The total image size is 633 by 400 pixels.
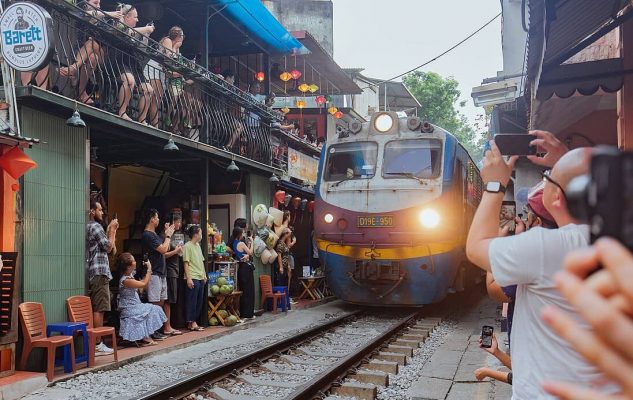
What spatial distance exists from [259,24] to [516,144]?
11607 mm

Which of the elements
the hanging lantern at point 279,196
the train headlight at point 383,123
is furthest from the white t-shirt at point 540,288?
the hanging lantern at point 279,196

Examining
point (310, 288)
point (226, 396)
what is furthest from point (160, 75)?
point (310, 288)

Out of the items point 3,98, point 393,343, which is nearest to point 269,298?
point 393,343

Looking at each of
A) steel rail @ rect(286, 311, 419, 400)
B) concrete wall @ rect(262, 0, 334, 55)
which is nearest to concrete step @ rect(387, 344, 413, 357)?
steel rail @ rect(286, 311, 419, 400)

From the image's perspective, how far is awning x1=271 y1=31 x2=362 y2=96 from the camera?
1712cm

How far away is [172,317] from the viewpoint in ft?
34.2

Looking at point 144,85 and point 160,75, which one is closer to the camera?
point 144,85

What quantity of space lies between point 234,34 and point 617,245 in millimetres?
14086

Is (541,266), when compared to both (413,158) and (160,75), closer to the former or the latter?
(160,75)

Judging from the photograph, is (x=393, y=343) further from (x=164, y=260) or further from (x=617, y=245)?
(x=617, y=245)

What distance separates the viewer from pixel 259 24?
1324cm

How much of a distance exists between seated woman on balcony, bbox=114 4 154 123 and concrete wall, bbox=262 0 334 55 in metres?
21.1

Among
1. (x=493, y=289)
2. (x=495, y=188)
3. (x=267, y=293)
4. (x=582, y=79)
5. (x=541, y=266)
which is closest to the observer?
(x=541, y=266)

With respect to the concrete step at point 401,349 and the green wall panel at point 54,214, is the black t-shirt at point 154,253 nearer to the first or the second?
the green wall panel at point 54,214
